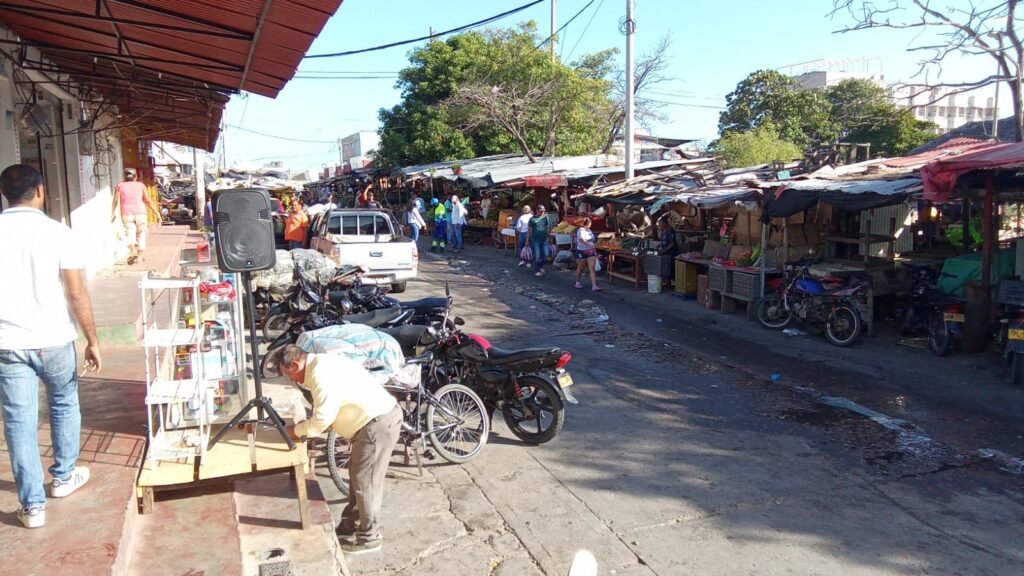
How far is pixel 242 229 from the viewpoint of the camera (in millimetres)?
4773

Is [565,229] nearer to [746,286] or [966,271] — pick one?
[746,286]

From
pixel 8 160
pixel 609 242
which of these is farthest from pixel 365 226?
pixel 8 160

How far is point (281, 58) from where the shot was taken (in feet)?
22.1

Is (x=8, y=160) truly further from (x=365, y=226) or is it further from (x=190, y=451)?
(x=365, y=226)

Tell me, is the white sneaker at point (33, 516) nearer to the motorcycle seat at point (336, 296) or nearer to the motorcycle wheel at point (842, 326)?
the motorcycle seat at point (336, 296)

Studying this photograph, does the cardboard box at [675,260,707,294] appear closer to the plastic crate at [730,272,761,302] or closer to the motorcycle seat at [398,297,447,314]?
the plastic crate at [730,272,761,302]

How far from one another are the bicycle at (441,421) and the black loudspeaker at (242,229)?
Answer: 1.53 meters

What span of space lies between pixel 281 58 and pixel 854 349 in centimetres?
797

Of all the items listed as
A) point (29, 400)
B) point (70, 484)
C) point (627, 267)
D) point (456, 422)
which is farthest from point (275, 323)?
point (627, 267)

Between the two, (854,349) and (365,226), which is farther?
(365,226)

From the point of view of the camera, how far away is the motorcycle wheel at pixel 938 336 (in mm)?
9117

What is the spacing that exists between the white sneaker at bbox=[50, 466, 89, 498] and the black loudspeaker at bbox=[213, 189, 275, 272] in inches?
57.3

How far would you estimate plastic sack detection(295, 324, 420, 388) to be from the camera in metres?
5.56

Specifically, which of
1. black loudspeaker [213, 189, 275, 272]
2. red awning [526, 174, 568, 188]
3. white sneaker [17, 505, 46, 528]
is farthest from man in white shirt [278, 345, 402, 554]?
red awning [526, 174, 568, 188]
